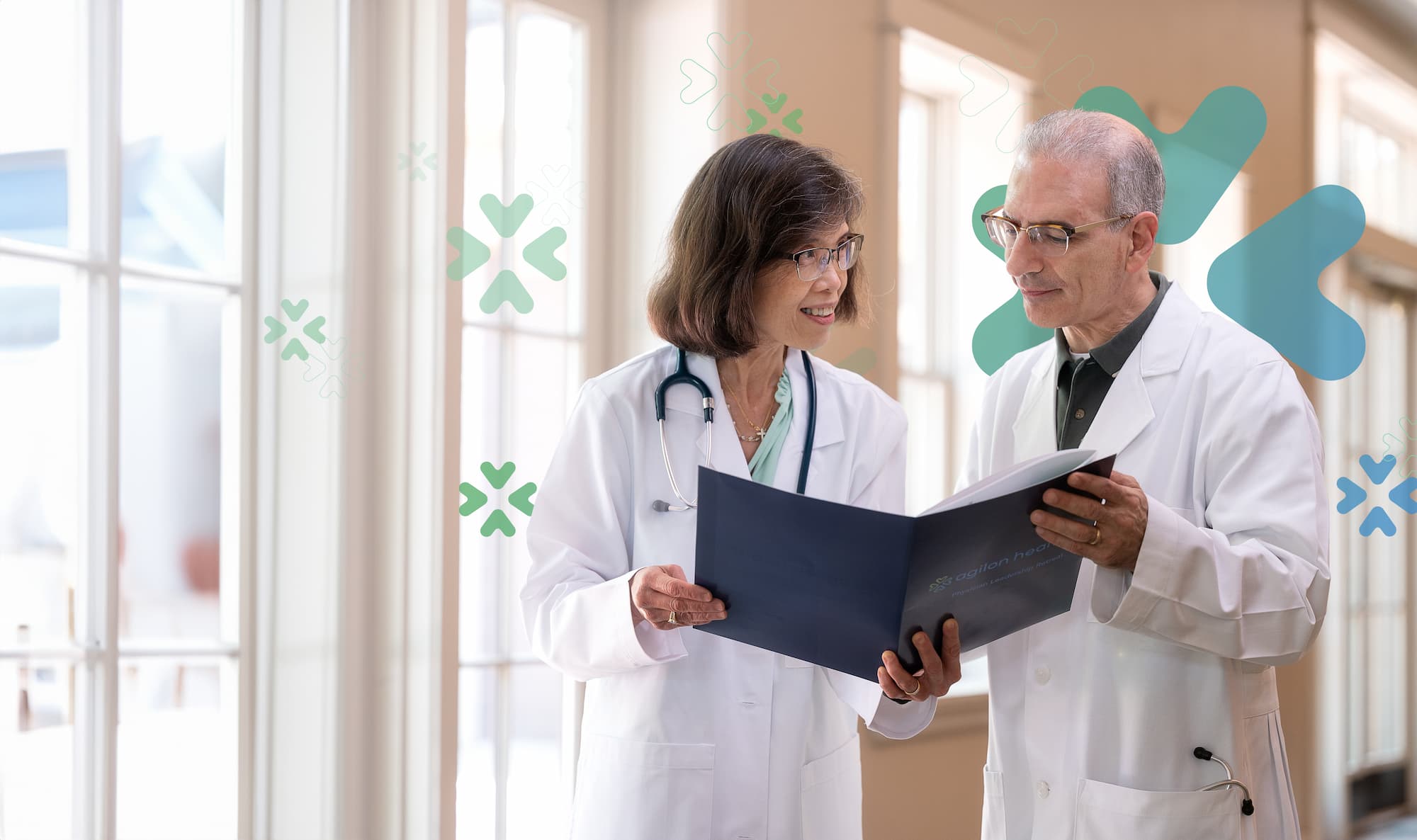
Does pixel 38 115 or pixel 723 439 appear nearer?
pixel 723 439

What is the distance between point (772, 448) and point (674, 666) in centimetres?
36

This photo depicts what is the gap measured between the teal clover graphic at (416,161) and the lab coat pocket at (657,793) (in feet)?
4.83

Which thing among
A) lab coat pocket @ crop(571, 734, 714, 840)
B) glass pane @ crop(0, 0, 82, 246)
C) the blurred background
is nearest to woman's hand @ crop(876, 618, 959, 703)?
lab coat pocket @ crop(571, 734, 714, 840)

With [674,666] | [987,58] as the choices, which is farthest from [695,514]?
[987,58]

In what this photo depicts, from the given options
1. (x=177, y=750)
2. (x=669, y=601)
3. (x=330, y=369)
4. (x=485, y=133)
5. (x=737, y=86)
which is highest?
(x=737, y=86)

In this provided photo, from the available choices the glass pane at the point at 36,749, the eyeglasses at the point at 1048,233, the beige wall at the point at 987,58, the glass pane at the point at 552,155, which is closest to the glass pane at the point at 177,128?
the glass pane at the point at 552,155

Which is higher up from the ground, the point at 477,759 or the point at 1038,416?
the point at 1038,416

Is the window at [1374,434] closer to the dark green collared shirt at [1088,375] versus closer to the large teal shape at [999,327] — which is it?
the large teal shape at [999,327]

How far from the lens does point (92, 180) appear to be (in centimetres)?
211

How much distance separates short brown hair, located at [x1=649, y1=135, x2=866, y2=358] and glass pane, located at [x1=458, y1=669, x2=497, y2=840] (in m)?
1.26

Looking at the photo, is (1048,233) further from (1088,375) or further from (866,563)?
(866,563)

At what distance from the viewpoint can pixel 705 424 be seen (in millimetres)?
1676

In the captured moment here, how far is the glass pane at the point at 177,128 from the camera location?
224cm

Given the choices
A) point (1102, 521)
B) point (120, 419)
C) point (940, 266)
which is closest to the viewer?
point (1102, 521)
